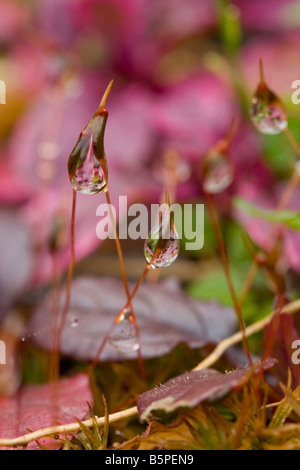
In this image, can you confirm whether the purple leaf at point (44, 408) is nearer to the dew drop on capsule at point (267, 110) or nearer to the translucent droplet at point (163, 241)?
the translucent droplet at point (163, 241)

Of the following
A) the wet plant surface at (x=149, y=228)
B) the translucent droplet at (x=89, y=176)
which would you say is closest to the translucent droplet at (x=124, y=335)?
the wet plant surface at (x=149, y=228)

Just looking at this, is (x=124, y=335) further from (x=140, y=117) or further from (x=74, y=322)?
(x=140, y=117)

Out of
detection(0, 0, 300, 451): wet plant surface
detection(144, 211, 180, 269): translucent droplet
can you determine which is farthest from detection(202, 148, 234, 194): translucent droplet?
detection(144, 211, 180, 269): translucent droplet

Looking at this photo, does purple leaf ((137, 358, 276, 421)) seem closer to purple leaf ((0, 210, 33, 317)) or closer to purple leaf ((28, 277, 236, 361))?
purple leaf ((28, 277, 236, 361))

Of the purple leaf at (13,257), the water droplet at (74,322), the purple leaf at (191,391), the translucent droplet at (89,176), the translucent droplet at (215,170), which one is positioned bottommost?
the purple leaf at (191,391)

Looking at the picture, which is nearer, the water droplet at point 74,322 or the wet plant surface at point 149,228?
the wet plant surface at point 149,228
